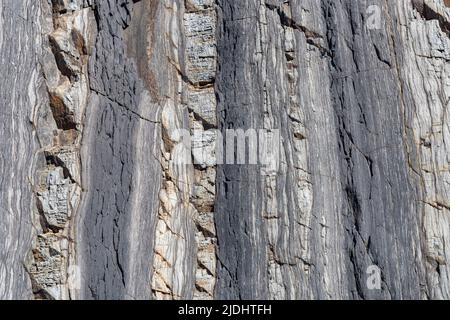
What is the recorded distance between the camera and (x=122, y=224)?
6.44 metres

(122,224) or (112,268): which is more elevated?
(122,224)

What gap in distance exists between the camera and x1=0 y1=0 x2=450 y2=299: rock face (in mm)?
6402

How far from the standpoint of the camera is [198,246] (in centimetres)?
667

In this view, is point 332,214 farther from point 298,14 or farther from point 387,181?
point 298,14

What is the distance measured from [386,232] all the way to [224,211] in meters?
1.49

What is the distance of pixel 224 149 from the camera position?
6.87m

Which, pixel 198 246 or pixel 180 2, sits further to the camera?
pixel 180 2

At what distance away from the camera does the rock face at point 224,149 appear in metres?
6.40

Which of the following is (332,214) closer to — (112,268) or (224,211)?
(224,211)
